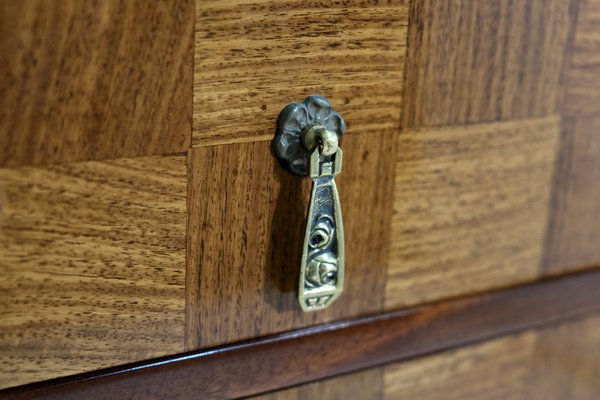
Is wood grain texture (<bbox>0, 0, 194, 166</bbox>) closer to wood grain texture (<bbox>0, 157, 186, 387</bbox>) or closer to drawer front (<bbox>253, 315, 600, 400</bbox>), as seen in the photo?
wood grain texture (<bbox>0, 157, 186, 387</bbox>)

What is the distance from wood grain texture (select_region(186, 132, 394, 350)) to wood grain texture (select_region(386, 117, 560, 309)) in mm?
12

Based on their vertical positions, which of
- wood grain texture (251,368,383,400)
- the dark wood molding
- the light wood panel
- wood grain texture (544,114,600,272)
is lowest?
the light wood panel

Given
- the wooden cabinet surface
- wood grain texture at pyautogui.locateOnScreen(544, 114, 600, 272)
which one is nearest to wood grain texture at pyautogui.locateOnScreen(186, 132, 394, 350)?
the wooden cabinet surface

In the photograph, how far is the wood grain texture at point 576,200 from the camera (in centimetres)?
49

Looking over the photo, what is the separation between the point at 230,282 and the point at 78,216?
0.08 m

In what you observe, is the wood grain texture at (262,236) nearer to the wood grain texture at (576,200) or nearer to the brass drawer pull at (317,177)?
the brass drawer pull at (317,177)

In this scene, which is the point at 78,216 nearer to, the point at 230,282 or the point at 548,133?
the point at 230,282

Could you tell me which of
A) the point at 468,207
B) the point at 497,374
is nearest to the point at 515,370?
the point at 497,374

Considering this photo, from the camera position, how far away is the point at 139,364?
1.29 feet

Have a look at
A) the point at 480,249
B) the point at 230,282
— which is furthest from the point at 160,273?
the point at 480,249

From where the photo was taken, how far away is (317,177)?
0.40 m

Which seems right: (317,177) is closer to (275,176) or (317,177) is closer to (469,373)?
(275,176)

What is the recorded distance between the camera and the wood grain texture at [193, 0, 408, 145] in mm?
369

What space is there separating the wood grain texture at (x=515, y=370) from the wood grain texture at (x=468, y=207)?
4 centimetres
